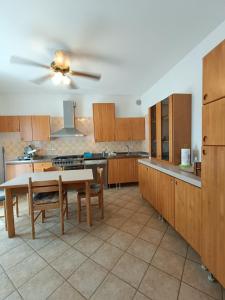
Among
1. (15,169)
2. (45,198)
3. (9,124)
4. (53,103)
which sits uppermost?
(53,103)

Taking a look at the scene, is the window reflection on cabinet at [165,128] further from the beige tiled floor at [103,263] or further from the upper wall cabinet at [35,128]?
the upper wall cabinet at [35,128]

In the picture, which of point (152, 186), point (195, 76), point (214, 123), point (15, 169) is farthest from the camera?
point (15, 169)

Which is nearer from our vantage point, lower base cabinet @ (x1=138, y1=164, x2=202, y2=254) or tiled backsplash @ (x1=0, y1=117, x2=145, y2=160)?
lower base cabinet @ (x1=138, y1=164, x2=202, y2=254)

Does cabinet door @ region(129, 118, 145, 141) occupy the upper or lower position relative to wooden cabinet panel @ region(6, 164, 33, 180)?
upper

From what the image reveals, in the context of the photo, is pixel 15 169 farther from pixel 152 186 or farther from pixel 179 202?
pixel 179 202

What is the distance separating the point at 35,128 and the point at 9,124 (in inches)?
25.1

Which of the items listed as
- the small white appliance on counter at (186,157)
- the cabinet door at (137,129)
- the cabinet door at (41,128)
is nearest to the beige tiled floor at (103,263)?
the small white appliance on counter at (186,157)

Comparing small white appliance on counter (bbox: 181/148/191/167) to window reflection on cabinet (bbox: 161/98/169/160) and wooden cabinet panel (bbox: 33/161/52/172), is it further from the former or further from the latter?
wooden cabinet panel (bbox: 33/161/52/172)

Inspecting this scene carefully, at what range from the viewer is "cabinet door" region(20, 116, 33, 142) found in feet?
13.5

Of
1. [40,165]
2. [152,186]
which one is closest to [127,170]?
[152,186]

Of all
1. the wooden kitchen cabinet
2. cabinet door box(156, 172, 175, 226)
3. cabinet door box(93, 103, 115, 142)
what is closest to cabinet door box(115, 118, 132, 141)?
cabinet door box(93, 103, 115, 142)

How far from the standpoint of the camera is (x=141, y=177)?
128 inches

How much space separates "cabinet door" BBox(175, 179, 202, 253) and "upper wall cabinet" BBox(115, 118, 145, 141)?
2.70 meters

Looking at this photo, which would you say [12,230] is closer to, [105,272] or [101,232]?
[101,232]
